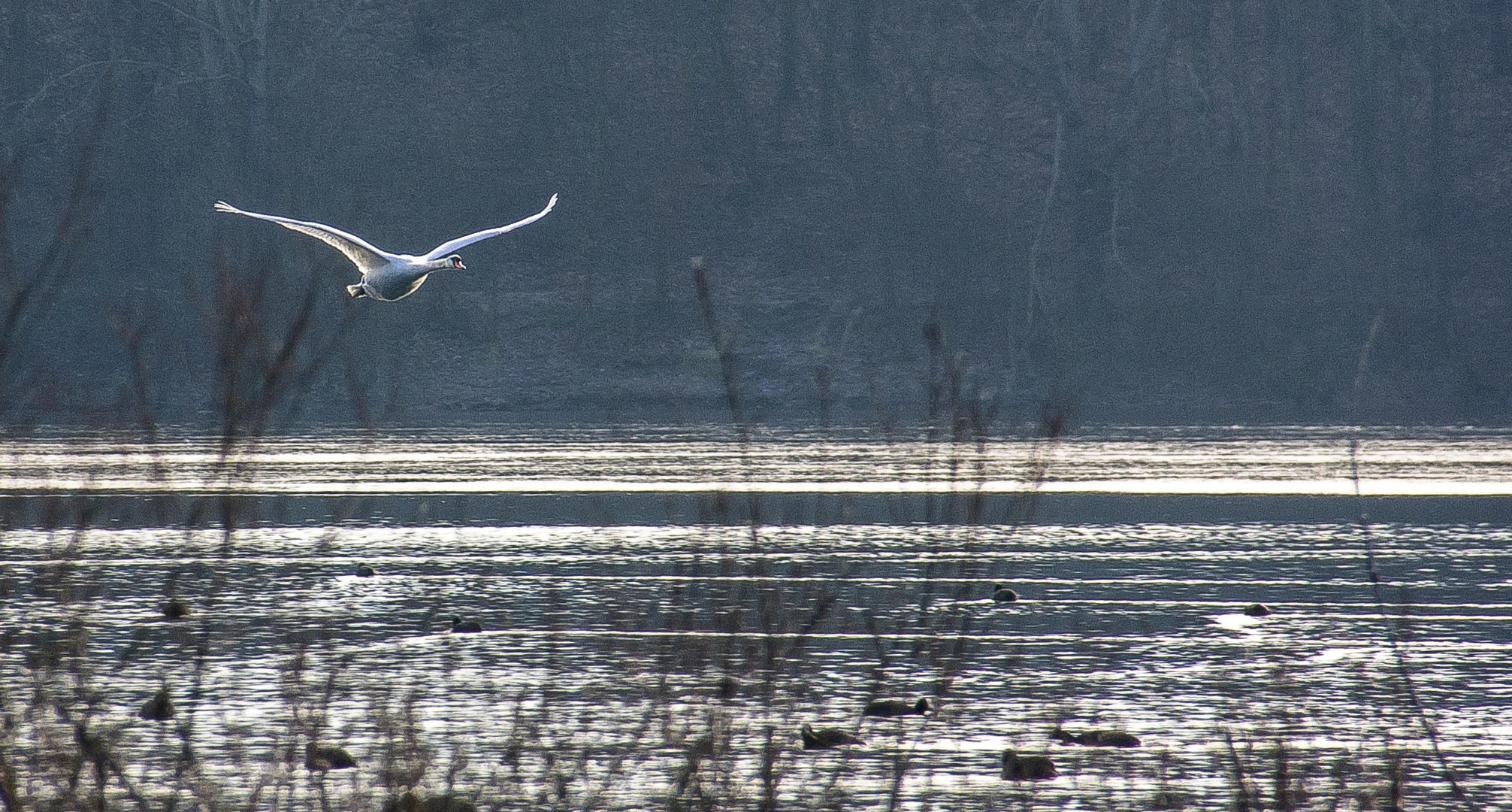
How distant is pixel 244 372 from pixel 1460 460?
1963cm

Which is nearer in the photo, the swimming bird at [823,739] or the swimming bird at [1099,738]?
the swimming bird at [823,739]

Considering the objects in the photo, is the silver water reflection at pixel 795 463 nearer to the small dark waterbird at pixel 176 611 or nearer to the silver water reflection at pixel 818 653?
the silver water reflection at pixel 818 653

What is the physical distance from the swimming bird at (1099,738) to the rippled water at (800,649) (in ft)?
0.23

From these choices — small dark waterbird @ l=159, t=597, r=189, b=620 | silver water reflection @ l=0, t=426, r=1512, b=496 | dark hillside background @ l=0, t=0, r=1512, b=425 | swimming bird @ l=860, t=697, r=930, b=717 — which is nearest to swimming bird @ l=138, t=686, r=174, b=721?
small dark waterbird @ l=159, t=597, r=189, b=620

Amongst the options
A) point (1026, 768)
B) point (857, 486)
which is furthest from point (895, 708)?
point (857, 486)

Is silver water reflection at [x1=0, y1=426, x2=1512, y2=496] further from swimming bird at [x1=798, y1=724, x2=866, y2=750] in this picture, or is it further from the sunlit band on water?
swimming bird at [x1=798, y1=724, x2=866, y2=750]

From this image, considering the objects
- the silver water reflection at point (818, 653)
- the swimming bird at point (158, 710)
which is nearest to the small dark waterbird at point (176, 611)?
the silver water reflection at point (818, 653)

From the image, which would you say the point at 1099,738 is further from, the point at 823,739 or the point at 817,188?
the point at 817,188

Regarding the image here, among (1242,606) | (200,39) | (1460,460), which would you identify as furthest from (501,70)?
(1242,606)

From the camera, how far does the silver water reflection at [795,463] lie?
18375 mm

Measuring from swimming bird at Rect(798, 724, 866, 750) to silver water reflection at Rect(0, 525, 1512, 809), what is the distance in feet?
0.20

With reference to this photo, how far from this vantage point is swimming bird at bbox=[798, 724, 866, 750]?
22.7 feet

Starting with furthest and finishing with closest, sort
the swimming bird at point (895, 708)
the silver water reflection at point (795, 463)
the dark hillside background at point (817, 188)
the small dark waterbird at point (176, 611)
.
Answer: the dark hillside background at point (817, 188) < the silver water reflection at point (795, 463) < the small dark waterbird at point (176, 611) < the swimming bird at point (895, 708)

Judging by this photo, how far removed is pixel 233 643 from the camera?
386 inches
